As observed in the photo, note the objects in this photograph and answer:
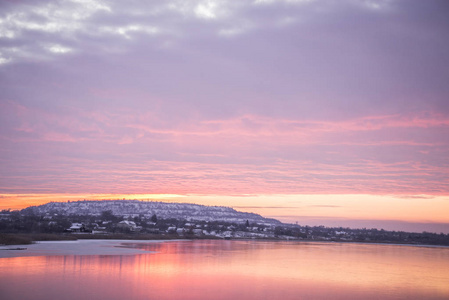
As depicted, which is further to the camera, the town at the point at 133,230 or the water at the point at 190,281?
the town at the point at 133,230

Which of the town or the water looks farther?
the town

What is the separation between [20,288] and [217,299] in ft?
26.4

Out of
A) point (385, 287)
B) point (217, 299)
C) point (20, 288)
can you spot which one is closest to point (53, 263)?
point (20, 288)

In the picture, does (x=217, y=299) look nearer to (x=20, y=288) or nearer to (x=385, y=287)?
(x=20, y=288)

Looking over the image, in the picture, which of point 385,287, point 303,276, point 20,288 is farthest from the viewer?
point 303,276

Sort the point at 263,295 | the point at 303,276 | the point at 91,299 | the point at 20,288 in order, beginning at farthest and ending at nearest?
the point at 303,276 → the point at 263,295 → the point at 20,288 → the point at 91,299

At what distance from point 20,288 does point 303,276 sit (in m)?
16.0

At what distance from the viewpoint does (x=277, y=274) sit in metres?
26.5

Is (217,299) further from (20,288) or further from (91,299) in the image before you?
(20,288)

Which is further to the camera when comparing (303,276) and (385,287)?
(303,276)

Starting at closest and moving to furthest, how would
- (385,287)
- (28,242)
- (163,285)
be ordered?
(163,285) → (385,287) → (28,242)

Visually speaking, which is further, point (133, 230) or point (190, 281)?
point (133, 230)

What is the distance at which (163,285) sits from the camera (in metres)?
20.3

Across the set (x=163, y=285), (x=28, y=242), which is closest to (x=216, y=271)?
(x=163, y=285)
